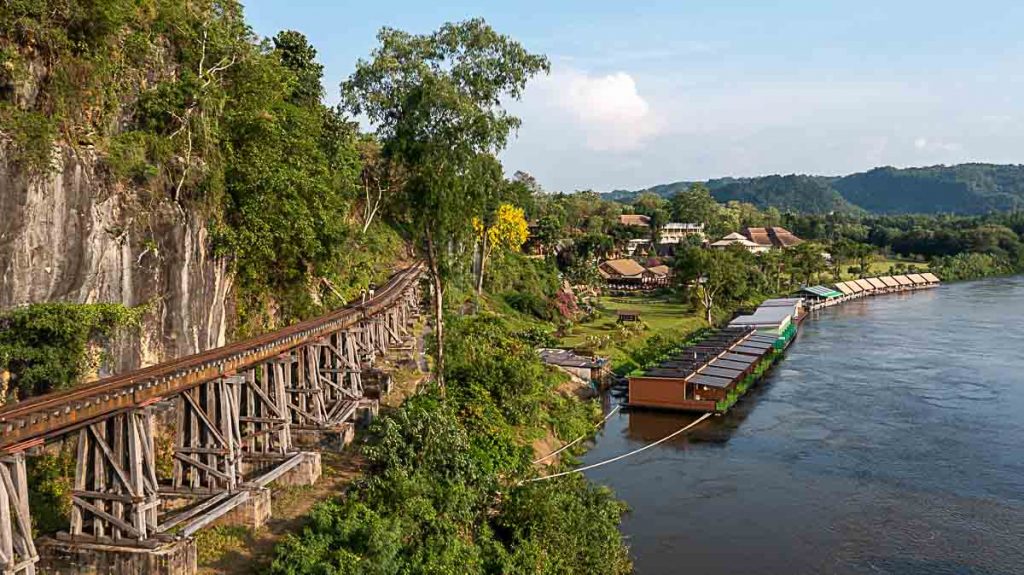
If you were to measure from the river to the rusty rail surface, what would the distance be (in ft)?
49.0

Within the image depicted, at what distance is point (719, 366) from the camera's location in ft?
167

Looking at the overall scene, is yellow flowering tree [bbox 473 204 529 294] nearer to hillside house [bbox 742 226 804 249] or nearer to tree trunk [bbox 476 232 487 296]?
tree trunk [bbox 476 232 487 296]

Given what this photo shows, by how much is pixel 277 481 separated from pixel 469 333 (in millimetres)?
18504

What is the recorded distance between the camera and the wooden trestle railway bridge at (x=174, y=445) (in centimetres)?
1494

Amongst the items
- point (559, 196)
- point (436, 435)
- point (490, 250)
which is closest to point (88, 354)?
point (436, 435)

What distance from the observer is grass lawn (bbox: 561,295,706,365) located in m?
59.0

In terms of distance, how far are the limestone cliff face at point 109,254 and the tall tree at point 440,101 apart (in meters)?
8.23

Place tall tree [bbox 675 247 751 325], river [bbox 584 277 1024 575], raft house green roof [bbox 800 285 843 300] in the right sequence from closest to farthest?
river [bbox 584 277 1024 575] → tall tree [bbox 675 247 751 325] → raft house green roof [bbox 800 285 843 300]

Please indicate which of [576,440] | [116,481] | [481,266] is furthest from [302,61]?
[116,481]

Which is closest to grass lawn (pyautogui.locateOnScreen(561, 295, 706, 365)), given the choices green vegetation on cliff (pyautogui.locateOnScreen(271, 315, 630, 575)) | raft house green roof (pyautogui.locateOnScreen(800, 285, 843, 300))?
raft house green roof (pyautogui.locateOnScreen(800, 285, 843, 300))

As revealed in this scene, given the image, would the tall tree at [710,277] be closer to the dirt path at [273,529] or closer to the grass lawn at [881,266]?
the grass lawn at [881,266]

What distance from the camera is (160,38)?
93.3ft

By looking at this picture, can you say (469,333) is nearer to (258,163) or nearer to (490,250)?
(258,163)

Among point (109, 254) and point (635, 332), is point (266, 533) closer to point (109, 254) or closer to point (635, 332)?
point (109, 254)
